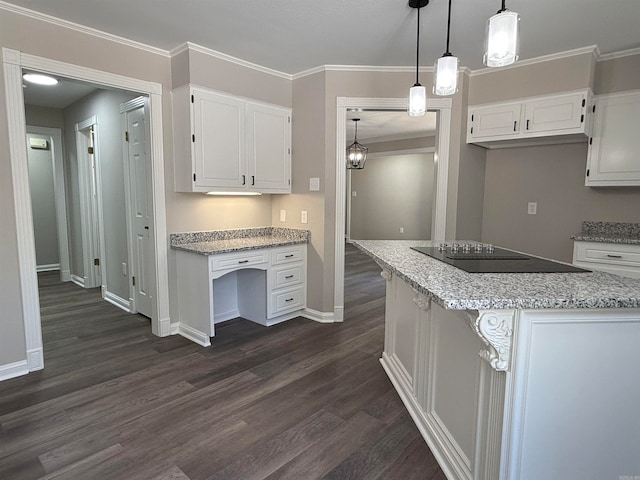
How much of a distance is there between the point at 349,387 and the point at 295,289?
1.43m

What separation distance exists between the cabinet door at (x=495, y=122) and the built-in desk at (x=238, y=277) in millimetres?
1934

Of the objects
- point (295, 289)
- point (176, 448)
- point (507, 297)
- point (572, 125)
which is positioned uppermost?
point (572, 125)

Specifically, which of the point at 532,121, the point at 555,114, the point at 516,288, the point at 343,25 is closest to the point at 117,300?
the point at 343,25

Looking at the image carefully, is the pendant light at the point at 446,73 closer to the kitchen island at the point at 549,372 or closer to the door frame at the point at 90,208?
the kitchen island at the point at 549,372

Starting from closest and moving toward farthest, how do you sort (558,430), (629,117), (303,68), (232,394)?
(558,430) < (232,394) < (629,117) < (303,68)

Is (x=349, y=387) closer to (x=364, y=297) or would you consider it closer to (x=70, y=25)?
(x=364, y=297)

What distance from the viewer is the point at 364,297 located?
4543 millimetres

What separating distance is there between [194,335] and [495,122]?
11.0 ft

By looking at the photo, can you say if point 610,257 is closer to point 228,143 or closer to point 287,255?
point 287,255

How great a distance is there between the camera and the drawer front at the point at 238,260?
2988mm

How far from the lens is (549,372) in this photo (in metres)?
1.26

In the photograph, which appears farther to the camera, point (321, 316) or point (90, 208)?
point (90, 208)

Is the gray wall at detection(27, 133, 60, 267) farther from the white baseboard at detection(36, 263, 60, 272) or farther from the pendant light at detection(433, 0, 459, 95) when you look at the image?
the pendant light at detection(433, 0, 459, 95)

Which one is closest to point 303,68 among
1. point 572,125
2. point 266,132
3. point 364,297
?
point 266,132
